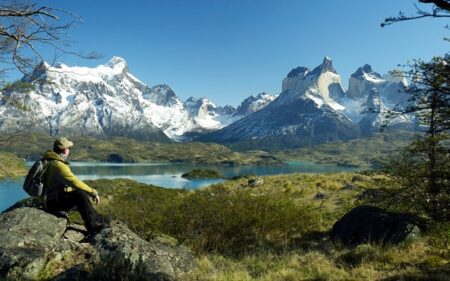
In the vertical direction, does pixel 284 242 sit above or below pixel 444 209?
below

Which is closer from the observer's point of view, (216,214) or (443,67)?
(443,67)

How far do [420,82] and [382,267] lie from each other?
5.08m

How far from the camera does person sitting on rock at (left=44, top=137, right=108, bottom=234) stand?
11423mm

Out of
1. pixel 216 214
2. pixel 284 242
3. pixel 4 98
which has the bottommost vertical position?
pixel 284 242

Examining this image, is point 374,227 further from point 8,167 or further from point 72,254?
point 8,167

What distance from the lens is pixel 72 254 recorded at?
32.9 feet

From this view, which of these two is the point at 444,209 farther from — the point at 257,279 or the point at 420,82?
the point at 257,279

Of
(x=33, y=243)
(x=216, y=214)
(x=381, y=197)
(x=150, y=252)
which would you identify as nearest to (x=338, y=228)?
(x=381, y=197)

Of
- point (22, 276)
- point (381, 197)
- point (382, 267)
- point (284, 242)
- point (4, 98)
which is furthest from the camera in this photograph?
point (284, 242)

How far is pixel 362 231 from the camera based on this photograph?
14867 mm

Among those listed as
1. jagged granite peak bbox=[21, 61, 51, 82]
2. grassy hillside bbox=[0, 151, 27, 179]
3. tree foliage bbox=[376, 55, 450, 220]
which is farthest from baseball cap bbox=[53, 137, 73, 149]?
tree foliage bbox=[376, 55, 450, 220]

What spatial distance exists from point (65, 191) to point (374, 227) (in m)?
10.3

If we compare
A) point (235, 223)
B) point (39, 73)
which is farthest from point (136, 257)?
point (235, 223)

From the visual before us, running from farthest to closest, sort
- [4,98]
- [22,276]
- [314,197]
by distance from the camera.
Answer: [314,197]
[4,98]
[22,276]
